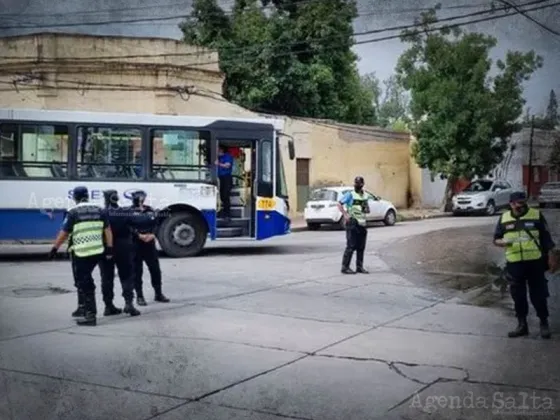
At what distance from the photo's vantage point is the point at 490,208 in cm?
314

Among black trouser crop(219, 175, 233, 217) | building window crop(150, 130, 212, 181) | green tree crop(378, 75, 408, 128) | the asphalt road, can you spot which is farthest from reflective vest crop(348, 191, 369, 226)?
green tree crop(378, 75, 408, 128)

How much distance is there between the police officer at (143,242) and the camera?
572 cm

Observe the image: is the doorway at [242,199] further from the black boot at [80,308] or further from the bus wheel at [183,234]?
the black boot at [80,308]

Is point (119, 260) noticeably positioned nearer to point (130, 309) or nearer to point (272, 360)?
point (130, 309)

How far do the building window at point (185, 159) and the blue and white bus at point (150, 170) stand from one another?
0.04ft

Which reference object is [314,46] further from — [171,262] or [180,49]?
[171,262]

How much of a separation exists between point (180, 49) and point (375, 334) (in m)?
2.53

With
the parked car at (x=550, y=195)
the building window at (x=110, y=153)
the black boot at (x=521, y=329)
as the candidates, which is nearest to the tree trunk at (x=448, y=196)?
the parked car at (x=550, y=195)

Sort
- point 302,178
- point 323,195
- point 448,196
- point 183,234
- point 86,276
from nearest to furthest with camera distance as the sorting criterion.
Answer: point 448,196 < point 86,276 < point 183,234 < point 323,195 < point 302,178

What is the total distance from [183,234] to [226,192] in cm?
78

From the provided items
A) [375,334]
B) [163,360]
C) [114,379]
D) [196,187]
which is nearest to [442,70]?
[163,360]

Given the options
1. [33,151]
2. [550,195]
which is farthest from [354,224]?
[550,195]

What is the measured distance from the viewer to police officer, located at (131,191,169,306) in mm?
5723

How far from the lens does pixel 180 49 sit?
267 cm
